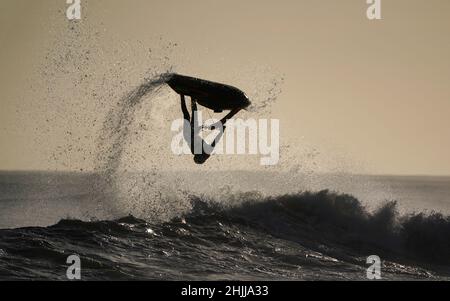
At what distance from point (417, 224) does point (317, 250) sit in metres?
5.61

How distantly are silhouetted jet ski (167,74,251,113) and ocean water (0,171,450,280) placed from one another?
415 centimetres

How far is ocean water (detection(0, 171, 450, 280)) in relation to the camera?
18125 mm

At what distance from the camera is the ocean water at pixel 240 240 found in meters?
18.1

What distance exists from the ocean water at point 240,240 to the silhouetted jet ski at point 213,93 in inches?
163

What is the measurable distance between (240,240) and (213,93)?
496cm

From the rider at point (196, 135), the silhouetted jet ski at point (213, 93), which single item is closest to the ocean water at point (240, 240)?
the rider at point (196, 135)

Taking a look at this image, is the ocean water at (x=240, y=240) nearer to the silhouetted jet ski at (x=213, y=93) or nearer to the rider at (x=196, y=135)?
the rider at (x=196, y=135)

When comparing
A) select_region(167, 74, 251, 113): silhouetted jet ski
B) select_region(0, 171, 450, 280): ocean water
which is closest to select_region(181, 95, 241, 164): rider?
select_region(167, 74, 251, 113): silhouetted jet ski

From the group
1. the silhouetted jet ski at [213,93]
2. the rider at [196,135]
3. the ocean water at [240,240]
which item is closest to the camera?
the ocean water at [240,240]

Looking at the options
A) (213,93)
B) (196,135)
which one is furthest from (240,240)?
(213,93)

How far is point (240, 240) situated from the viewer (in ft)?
72.8

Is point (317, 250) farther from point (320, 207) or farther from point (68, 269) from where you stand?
point (68, 269)

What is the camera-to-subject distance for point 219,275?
17.8 meters
